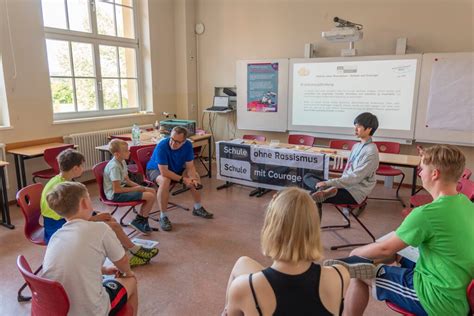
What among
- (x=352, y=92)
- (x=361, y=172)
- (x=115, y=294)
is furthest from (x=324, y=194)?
(x=352, y=92)

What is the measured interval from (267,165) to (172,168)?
1.14 meters

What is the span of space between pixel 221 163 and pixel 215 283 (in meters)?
2.19

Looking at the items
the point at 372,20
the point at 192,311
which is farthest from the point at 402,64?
the point at 192,311

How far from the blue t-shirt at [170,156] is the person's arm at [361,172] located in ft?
5.06

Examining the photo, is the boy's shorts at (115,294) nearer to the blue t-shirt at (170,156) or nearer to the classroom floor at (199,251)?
the classroom floor at (199,251)

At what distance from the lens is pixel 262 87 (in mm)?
5578

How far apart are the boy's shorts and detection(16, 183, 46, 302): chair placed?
93 cm

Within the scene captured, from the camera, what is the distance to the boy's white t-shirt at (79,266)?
1.40 m

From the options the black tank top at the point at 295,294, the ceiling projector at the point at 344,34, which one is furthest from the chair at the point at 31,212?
the ceiling projector at the point at 344,34

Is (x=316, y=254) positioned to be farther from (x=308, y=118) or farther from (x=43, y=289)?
(x=308, y=118)

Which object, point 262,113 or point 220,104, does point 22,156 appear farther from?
point 262,113

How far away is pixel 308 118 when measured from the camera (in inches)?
210

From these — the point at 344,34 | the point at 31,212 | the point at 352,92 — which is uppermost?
the point at 344,34

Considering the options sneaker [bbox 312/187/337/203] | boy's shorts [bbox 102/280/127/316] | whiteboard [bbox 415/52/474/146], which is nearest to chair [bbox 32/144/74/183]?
boy's shorts [bbox 102/280/127/316]
